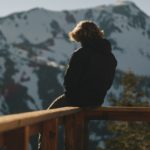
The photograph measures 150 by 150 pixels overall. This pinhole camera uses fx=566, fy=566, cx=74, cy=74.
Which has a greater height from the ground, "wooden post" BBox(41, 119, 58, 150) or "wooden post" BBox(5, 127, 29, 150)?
"wooden post" BBox(5, 127, 29, 150)

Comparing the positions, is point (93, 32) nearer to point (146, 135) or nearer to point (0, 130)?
point (0, 130)

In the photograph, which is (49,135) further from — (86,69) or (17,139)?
(86,69)

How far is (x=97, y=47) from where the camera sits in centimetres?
846

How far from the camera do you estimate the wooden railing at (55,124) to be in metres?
4.13

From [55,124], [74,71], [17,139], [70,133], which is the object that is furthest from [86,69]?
[17,139]

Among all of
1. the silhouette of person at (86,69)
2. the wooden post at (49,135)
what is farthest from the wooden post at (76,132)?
the wooden post at (49,135)

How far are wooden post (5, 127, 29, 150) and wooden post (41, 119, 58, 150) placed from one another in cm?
142

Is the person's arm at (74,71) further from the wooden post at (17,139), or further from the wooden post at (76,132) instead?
the wooden post at (17,139)

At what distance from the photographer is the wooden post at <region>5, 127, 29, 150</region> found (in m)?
4.14

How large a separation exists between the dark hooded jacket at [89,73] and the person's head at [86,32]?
0.30 ft

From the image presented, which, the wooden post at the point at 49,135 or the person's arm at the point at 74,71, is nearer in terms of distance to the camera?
the wooden post at the point at 49,135

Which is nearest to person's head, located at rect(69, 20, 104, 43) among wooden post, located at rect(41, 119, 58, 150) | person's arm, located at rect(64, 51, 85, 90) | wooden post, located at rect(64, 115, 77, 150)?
person's arm, located at rect(64, 51, 85, 90)

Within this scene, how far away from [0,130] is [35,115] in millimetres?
1092

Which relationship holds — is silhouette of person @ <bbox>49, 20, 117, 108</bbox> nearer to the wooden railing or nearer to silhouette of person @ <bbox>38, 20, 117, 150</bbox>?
silhouette of person @ <bbox>38, 20, 117, 150</bbox>
